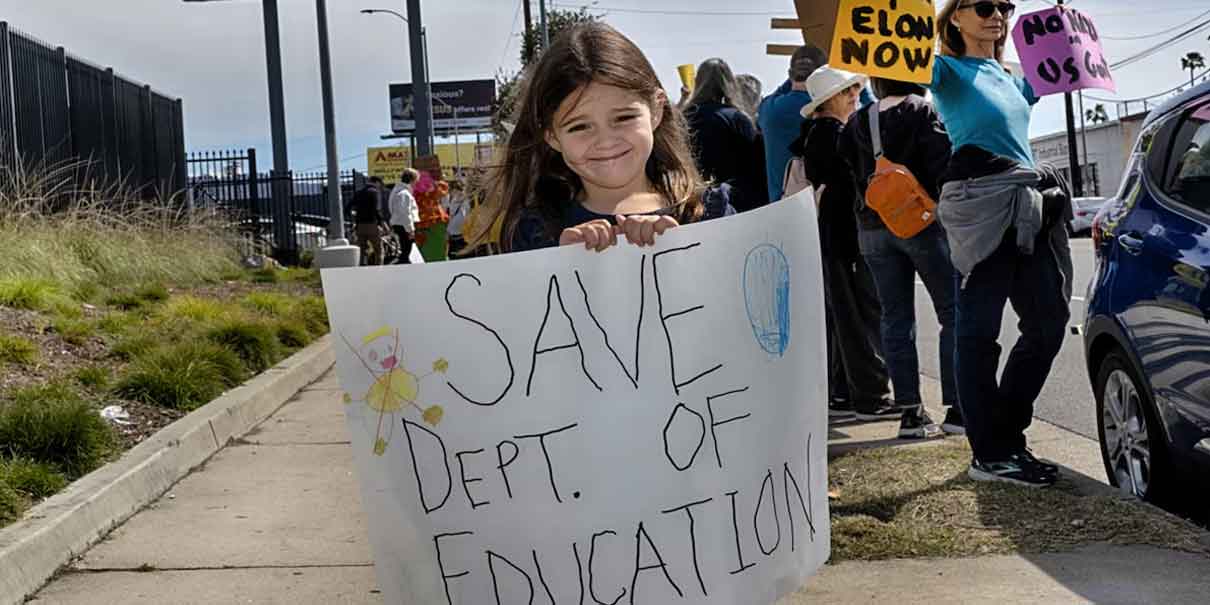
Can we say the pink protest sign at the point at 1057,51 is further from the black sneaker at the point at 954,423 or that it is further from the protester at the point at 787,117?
the black sneaker at the point at 954,423

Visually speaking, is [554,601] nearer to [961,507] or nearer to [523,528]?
[523,528]

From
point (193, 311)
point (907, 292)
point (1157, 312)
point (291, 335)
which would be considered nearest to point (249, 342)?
point (193, 311)

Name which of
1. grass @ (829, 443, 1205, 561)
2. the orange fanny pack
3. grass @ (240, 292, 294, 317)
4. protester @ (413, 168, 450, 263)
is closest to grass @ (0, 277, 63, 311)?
grass @ (240, 292, 294, 317)

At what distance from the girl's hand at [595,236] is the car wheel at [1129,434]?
10.5 ft

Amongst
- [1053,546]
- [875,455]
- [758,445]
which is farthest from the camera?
[875,455]

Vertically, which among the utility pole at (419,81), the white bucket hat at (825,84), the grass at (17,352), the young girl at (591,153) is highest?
the utility pole at (419,81)

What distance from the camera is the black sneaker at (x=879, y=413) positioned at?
24.4ft

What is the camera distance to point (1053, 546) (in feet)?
15.6

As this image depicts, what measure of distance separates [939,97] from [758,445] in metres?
3.00

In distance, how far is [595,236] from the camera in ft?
8.91

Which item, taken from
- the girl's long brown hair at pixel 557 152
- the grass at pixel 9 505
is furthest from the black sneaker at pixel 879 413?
the girl's long brown hair at pixel 557 152

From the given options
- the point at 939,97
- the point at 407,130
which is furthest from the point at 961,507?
the point at 407,130

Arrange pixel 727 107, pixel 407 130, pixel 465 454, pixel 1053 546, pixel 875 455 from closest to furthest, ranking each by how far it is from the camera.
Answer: pixel 465 454, pixel 1053 546, pixel 875 455, pixel 727 107, pixel 407 130

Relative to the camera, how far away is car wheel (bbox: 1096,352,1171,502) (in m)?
5.32
